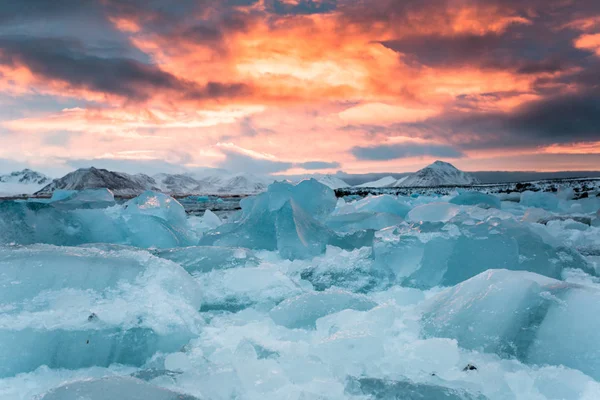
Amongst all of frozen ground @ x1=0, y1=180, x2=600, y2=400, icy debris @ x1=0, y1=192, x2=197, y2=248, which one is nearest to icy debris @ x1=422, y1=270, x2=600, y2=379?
frozen ground @ x1=0, y1=180, x2=600, y2=400

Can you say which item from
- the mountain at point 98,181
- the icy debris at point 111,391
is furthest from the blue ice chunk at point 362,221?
the mountain at point 98,181

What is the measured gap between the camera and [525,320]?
2.78m

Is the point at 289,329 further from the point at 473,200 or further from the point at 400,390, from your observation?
the point at 473,200

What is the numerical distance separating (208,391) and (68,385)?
0.66 metres

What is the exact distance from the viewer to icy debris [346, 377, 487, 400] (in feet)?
6.97

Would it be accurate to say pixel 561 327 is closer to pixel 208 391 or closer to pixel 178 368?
pixel 208 391

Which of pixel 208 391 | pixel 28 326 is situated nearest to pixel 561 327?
pixel 208 391

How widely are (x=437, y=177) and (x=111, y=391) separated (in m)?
182

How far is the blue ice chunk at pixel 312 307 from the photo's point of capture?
316 centimetres

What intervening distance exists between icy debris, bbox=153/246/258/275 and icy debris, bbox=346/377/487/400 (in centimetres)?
252

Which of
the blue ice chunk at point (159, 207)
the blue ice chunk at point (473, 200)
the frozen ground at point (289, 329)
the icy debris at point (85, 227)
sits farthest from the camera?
the blue ice chunk at point (473, 200)

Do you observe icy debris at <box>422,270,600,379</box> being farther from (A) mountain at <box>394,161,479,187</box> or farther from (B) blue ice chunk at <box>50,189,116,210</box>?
(A) mountain at <box>394,161,479,187</box>

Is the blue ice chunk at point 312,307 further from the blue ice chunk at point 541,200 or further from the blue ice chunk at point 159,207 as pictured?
the blue ice chunk at point 541,200

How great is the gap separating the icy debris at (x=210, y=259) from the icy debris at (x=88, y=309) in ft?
3.51
